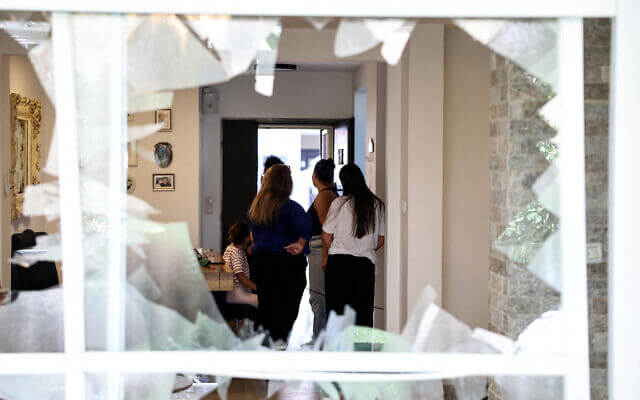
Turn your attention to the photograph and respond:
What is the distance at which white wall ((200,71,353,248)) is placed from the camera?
8.95m

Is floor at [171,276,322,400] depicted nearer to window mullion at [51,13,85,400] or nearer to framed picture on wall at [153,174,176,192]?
window mullion at [51,13,85,400]

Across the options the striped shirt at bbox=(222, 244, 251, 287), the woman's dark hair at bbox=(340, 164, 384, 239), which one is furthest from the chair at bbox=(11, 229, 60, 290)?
the woman's dark hair at bbox=(340, 164, 384, 239)

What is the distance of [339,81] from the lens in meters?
9.07

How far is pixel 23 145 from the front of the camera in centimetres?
569

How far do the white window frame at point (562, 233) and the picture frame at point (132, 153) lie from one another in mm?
44

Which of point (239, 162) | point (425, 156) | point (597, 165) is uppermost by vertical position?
point (239, 162)

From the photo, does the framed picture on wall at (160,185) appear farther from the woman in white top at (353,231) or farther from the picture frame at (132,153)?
the woman in white top at (353,231)

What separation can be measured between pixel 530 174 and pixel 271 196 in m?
1.84

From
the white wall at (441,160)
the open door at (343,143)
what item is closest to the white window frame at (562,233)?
the white wall at (441,160)

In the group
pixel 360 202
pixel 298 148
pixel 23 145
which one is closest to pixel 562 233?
pixel 360 202

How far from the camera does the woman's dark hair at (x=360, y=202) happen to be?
13.1 feet

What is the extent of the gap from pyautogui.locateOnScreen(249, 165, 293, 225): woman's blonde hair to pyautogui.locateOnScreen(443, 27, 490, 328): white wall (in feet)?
4.02

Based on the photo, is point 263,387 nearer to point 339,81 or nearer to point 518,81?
point 518,81

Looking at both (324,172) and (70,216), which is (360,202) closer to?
(324,172)
